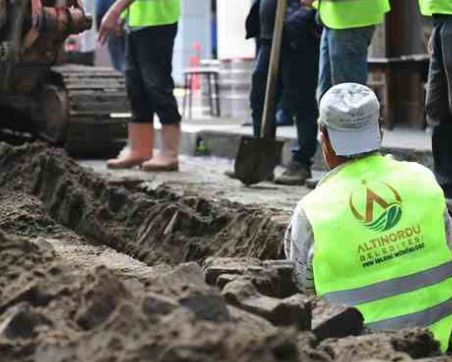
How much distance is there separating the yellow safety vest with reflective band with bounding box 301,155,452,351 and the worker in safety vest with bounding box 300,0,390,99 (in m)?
3.22

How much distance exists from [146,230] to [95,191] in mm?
1042

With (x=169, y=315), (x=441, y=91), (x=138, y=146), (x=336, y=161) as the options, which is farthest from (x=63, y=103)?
(x=169, y=315)

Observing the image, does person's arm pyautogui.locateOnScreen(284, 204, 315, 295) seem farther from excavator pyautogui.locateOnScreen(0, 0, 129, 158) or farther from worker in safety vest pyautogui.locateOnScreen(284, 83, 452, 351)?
excavator pyautogui.locateOnScreen(0, 0, 129, 158)

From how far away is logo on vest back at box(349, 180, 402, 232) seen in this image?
13.2 ft

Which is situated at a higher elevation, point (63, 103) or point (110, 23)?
point (110, 23)

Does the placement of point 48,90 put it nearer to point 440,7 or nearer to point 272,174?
point 272,174

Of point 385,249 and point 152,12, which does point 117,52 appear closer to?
point 152,12

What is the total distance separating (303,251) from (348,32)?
11.0 feet

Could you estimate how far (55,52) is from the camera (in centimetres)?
991

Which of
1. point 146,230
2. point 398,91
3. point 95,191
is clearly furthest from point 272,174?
point 398,91

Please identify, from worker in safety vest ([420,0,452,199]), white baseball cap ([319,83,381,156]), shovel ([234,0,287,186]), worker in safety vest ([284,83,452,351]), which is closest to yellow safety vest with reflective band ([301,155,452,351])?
worker in safety vest ([284,83,452,351])

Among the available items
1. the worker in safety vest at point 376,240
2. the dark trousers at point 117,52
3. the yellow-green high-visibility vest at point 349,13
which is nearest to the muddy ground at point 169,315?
the worker in safety vest at point 376,240

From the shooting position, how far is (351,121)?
13.7ft

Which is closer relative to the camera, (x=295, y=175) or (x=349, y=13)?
(x=349, y=13)
